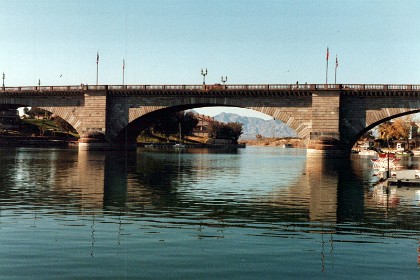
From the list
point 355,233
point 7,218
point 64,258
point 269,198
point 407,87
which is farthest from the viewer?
point 407,87

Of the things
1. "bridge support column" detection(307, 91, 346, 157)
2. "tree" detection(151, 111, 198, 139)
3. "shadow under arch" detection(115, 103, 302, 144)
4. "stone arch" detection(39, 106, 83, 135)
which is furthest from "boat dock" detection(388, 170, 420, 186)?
"tree" detection(151, 111, 198, 139)

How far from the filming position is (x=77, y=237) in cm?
1741

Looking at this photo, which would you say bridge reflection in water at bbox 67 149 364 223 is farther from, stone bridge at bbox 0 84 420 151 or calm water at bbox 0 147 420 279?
stone bridge at bbox 0 84 420 151

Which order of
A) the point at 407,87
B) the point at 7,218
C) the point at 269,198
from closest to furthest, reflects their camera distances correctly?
the point at 7,218 < the point at 269,198 < the point at 407,87

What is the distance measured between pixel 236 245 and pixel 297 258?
2.31 m

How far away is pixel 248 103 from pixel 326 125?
1246 cm

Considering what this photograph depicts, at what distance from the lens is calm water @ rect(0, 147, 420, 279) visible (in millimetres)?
13766

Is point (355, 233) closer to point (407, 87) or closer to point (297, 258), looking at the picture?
point (297, 258)

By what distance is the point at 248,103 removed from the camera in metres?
80.8

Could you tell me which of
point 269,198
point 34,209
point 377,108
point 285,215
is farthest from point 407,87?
point 34,209

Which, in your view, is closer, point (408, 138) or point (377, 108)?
point (377, 108)

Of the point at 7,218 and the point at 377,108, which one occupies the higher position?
the point at 377,108

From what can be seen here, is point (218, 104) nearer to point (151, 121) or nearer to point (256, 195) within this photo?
point (151, 121)

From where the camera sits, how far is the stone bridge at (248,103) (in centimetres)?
7475
